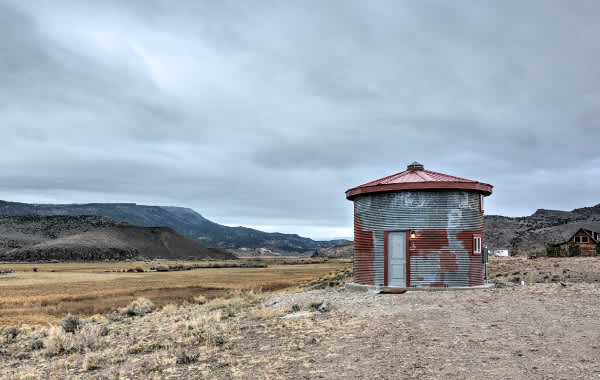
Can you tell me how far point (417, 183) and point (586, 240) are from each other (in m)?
45.9

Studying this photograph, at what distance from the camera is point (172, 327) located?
15.8 metres

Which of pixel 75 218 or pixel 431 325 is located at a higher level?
pixel 75 218

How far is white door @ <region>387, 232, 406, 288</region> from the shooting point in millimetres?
19156

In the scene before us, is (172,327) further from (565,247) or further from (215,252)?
(215,252)

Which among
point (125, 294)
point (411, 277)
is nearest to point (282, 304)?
point (411, 277)

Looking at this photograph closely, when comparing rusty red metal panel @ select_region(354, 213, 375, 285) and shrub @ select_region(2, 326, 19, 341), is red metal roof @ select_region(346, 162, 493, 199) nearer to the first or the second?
rusty red metal panel @ select_region(354, 213, 375, 285)

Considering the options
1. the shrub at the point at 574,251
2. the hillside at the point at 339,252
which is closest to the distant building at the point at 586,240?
the shrub at the point at 574,251

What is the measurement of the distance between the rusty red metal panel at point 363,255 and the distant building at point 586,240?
41975 mm

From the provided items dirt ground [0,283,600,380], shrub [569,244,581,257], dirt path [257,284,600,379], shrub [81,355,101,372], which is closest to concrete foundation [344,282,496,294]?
A: dirt ground [0,283,600,380]

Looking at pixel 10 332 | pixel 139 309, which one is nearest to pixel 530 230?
pixel 139 309

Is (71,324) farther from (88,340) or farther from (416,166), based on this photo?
(416,166)

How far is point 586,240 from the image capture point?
5559cm

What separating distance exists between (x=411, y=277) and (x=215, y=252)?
112610mm

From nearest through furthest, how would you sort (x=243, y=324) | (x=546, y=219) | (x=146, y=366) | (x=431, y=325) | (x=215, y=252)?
(x=146, y=366) < (x=431, y=325) < (x=243, y=324) < (x=546, y=219) < (x=215, y=252)
